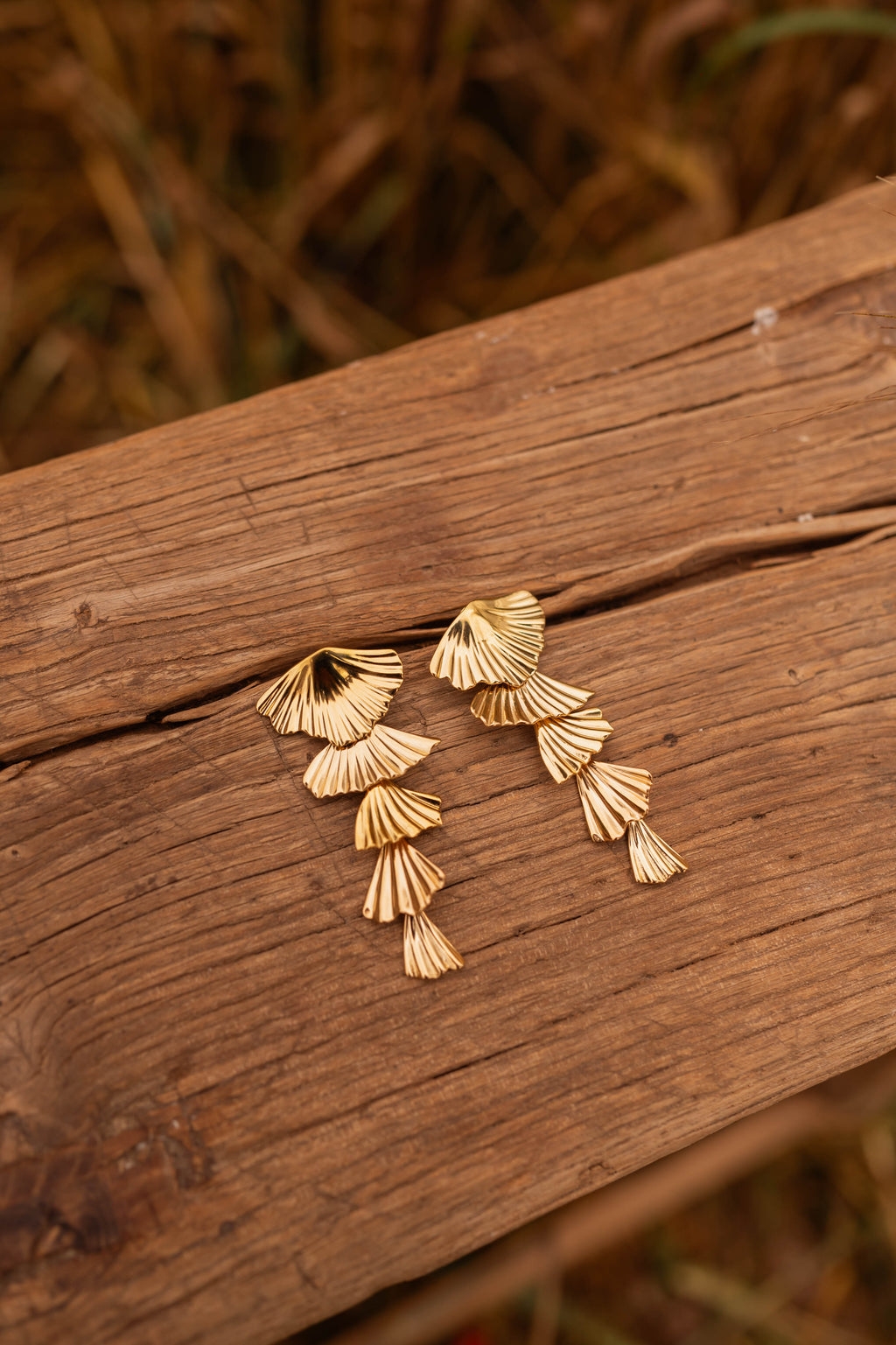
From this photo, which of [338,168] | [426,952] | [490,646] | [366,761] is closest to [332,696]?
[366,761]

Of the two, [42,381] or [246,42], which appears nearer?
[246,42]

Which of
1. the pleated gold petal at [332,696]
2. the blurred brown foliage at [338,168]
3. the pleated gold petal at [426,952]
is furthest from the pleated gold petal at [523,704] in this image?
the blurred brown foliage at [338,168]

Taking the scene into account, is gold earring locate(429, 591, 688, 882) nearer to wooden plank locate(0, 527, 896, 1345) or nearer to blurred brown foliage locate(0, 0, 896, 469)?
wooden plank locate(0, 527, 896, 1345)

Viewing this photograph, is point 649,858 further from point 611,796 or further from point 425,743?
point 425,743

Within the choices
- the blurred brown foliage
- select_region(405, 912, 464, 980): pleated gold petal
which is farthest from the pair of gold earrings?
the blurred brown foliage

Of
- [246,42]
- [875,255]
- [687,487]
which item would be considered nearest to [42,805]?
[687,487]

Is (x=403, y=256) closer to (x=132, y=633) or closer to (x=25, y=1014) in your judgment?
(x=132, y=633)
